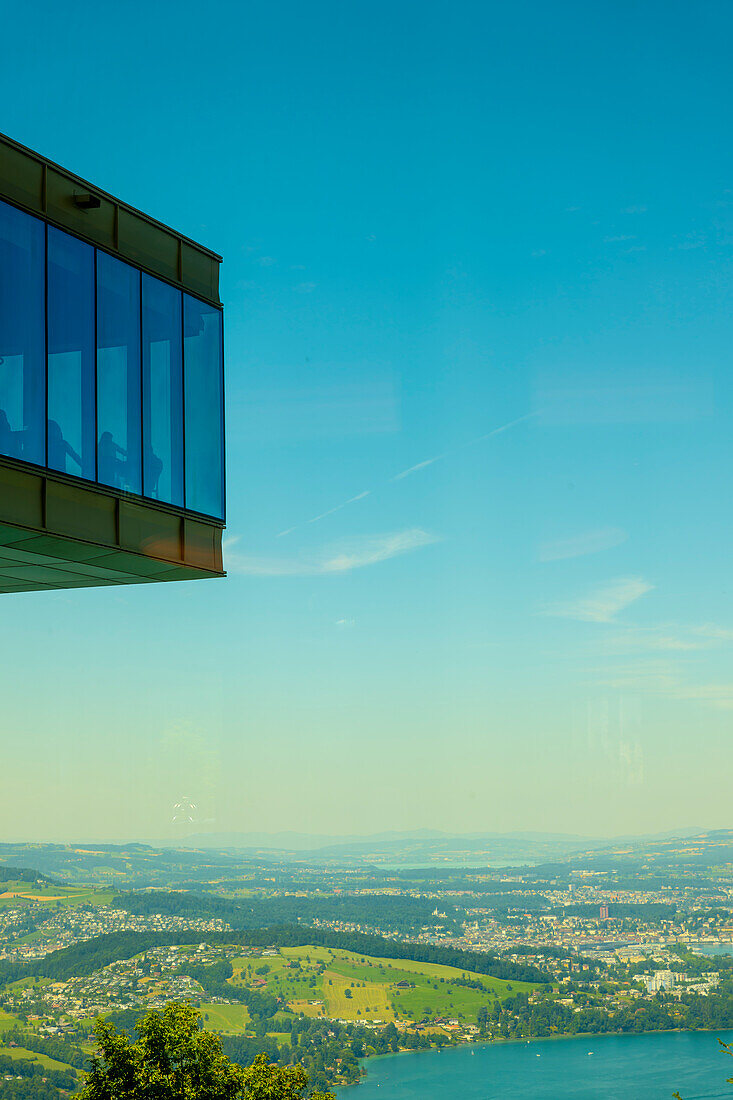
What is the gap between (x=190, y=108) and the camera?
99.0 metres

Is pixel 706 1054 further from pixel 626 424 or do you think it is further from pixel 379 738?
pixel 379 738

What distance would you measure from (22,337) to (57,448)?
1181mm

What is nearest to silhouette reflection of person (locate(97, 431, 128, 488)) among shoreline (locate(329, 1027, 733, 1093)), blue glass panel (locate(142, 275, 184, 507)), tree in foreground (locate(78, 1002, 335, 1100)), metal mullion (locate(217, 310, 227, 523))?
blue glass panel (locate(142, 275, 184, 507))

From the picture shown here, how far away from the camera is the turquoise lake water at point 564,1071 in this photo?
284ft

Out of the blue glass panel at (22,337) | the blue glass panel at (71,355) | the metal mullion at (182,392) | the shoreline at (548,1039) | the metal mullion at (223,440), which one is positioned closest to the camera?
the blue glass panel at (22,337)

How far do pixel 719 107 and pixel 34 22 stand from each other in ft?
184

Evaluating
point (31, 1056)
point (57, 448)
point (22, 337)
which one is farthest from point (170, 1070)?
point (31, 1056)

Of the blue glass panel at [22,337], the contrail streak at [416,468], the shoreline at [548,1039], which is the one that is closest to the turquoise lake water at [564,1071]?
the shoreline at [548,1039]

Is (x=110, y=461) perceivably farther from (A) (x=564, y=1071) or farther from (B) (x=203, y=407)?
(A) (x=564, y=1071)

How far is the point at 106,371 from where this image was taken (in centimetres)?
1188

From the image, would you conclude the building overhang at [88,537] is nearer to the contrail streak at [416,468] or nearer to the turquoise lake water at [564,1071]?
the turquoise lake water at [564,1071]

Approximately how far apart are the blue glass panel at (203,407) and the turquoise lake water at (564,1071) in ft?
264

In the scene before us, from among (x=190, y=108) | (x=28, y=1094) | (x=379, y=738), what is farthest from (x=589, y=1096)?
(x=379, y=738)

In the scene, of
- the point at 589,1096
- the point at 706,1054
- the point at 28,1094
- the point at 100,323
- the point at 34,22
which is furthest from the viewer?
the point at 706,1054
